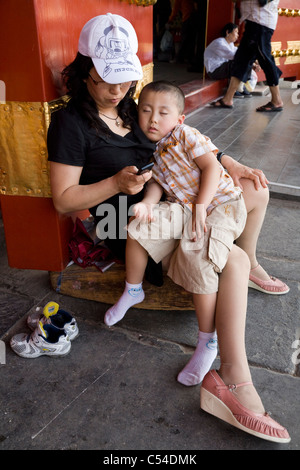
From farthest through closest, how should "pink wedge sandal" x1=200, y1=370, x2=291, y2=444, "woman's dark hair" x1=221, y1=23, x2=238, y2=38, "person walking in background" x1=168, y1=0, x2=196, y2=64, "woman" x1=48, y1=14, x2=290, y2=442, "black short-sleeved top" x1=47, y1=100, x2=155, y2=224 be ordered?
"person walking in background" x1=168, y1=0, x2=196, y2=64
"woman's dark hair" x1=221, y1=23, x2=238, y2=38
"black short-sleeved top" x1=47, y1=100, x2=155, y2=224
"woman" x1=48, y1=14, x2=290, y2=442
"pink wedge sandal" x1=200, y1=370, x2=291, y2=444

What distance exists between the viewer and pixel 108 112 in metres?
1.79

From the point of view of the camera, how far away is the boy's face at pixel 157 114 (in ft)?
5.67

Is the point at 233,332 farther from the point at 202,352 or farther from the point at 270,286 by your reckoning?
the point at 270,286

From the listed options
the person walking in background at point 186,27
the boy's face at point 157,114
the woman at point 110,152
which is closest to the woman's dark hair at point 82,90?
the woman at point 110,152

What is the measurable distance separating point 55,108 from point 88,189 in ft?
1.37

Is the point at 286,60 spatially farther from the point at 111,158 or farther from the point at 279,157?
the point at 111,158

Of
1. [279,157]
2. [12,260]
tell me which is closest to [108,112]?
[12,260]

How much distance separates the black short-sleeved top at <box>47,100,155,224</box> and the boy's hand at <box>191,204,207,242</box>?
0.36m

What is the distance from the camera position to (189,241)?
165cm

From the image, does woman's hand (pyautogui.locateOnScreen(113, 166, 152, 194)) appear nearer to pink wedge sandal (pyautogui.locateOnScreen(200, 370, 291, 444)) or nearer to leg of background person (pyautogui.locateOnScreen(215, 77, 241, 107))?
pink wedge sandal (pyautogui.locateOnScreen(200, 370, 291, 444))

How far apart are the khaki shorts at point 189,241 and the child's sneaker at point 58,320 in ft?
1.49

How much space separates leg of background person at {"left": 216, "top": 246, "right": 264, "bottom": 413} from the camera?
1466 millimetres

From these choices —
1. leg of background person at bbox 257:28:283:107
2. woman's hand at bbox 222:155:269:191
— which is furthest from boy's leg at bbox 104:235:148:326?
leg of background person at bbox 257:28:283:107

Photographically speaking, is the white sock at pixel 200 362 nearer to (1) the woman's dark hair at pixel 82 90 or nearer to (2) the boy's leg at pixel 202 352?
(2) the boy's leg at pixel 202 352
